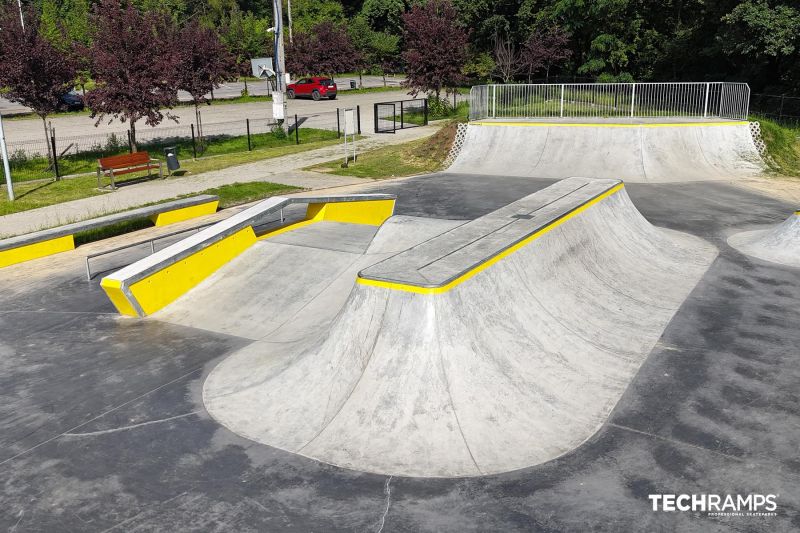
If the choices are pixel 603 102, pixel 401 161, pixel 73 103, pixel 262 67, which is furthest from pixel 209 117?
pixel 603 102

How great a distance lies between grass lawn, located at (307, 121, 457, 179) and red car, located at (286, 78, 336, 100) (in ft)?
74.2

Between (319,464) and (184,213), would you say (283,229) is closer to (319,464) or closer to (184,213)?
(184,213)

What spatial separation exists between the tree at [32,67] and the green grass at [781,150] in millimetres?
22396

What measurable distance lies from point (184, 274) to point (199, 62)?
18.3 metres

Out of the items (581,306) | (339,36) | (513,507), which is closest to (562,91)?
(581,306)

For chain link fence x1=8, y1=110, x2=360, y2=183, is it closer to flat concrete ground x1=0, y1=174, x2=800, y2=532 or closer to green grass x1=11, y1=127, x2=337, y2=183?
green grass x1=11, y1=127, x2=337, y2=183

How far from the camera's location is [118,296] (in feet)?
32.6

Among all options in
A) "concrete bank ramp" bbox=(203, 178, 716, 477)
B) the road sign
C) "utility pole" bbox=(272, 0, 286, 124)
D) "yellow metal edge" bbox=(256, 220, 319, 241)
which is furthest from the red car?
"concrete bank ramp" bbox=(203, 178, 716, 477)

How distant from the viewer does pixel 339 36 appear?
5353 cm

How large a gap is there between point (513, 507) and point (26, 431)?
4.92 meters

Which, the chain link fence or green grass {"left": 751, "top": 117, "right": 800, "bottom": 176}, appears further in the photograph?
the chain link fence

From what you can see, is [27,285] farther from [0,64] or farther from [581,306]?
[0,64]

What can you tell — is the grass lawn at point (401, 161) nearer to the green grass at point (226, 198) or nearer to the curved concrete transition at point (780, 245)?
the green grass at point (226, 198)

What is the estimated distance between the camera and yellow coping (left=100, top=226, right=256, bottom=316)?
10.0 metres
